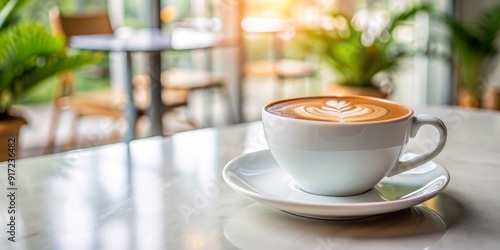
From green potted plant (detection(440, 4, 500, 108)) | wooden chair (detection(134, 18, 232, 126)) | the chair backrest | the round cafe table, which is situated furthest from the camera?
green potted plant (detection(440, 4, 500, 108))

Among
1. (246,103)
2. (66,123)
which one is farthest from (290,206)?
(246,103)

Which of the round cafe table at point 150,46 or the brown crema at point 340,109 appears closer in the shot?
the brown crema at point 340,109

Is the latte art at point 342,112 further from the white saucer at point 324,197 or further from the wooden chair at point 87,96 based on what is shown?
the wooden chair at point 87,96

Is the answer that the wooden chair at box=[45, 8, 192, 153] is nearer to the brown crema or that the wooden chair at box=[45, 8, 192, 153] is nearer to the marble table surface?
the marble table surface

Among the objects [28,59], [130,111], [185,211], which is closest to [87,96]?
[130,111]

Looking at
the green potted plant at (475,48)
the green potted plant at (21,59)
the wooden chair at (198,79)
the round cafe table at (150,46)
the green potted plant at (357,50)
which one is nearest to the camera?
the green potted plant at (21,59)

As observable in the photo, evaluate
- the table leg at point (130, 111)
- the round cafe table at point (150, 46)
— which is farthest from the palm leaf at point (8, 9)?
the table leg at point (130, 111)

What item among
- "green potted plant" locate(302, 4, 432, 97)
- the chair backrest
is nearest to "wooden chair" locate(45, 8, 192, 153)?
the chair backrest

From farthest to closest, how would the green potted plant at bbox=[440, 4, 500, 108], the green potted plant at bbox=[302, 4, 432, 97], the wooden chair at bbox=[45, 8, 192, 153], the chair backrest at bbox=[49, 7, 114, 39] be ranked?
the green potted plant at bbox=[440, 4, 500, 108] < the green potted plant at bbox=[302, 4, 432, 97] < the chair backrest at bbox=[49, 7, 114, 39] < the wooden chair at bbox=[45, 8, 192, 153]

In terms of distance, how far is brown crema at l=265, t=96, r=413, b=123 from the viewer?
651 millimetres

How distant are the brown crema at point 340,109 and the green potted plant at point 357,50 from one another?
2944 mm

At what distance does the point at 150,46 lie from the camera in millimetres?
2861

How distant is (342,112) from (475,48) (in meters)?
4.05

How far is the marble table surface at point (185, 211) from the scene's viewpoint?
59cm
